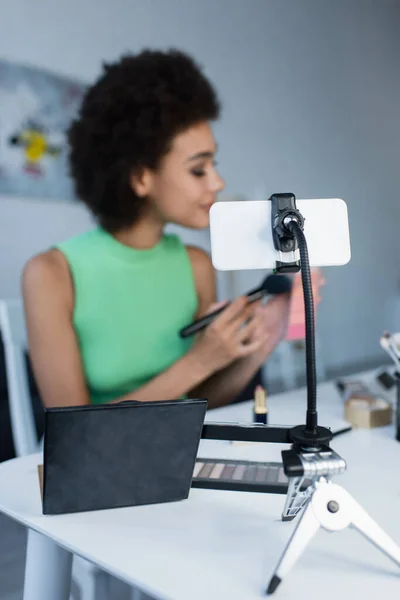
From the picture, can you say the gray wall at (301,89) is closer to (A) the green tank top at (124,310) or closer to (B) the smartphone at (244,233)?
(A) the green tank top at (124,310)

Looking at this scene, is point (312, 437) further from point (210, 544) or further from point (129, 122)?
point (129, 122)

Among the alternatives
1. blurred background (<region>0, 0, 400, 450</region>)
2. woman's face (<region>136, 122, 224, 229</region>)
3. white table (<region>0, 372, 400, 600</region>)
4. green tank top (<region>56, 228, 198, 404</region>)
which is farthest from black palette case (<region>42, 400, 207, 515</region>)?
blurred background (<region>0, 0, 400, 450</region>)

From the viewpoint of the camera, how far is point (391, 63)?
321 centimetres

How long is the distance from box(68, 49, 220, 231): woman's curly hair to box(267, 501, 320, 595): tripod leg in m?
0.85

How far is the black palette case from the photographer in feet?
1.61

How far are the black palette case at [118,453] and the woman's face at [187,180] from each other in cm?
66

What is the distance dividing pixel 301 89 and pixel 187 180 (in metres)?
1.88

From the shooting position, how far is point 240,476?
62 centimetres

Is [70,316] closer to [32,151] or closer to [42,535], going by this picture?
[42,535]

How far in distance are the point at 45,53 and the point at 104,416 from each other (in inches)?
66.6

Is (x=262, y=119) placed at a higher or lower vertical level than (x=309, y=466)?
higher

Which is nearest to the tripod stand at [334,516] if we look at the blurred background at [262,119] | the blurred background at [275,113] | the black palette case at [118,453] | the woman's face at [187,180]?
the black palette case at [118,453]

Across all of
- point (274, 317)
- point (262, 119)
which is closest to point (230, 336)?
point (274, 317)

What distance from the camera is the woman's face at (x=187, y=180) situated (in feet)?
3.73
